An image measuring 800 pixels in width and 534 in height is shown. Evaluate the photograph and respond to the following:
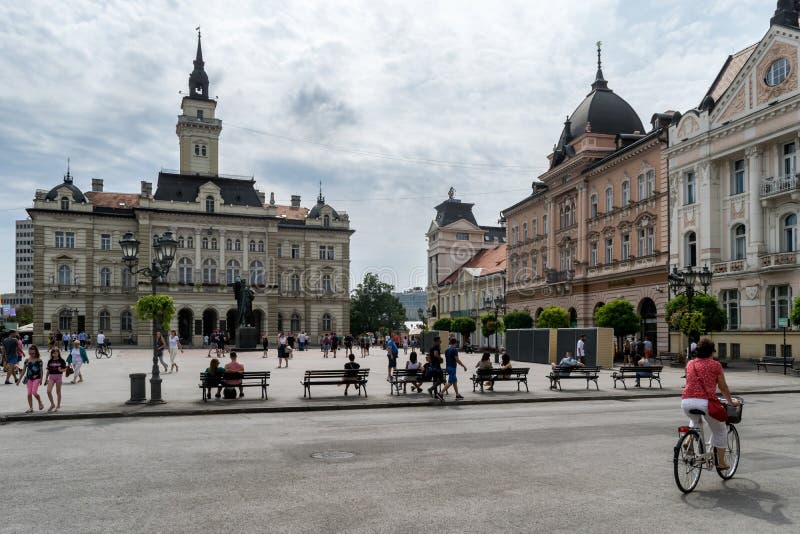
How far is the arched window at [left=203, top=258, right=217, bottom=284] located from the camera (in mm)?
83438

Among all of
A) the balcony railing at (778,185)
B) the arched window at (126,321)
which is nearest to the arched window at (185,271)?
the arched window at (126,321)

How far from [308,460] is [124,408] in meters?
8.38

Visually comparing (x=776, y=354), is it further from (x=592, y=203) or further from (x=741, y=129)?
(x=592, y=203)

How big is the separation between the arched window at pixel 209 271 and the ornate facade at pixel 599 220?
37.6 metres

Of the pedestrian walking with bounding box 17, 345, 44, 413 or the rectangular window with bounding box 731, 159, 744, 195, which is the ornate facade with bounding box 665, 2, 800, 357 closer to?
the rectangular window with bounding box 731, 159, 744, 195

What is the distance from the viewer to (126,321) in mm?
81812

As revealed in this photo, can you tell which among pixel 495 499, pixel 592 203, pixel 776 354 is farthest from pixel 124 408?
pixel 592 203

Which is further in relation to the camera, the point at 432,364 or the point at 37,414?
the point at 432,364

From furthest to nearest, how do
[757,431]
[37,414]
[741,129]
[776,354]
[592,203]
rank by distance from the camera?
[592,203] → [741,129] → [776,354] → [37,414] → [757,431]

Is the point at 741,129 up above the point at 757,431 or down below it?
above

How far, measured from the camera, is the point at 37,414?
16.0 metres

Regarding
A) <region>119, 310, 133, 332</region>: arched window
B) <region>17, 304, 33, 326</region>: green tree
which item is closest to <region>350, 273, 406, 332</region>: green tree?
<region>119, 310, 133, 332</region>: arched window

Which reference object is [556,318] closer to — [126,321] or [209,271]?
[209,271]

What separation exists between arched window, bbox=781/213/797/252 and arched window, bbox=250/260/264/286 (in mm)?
62757
